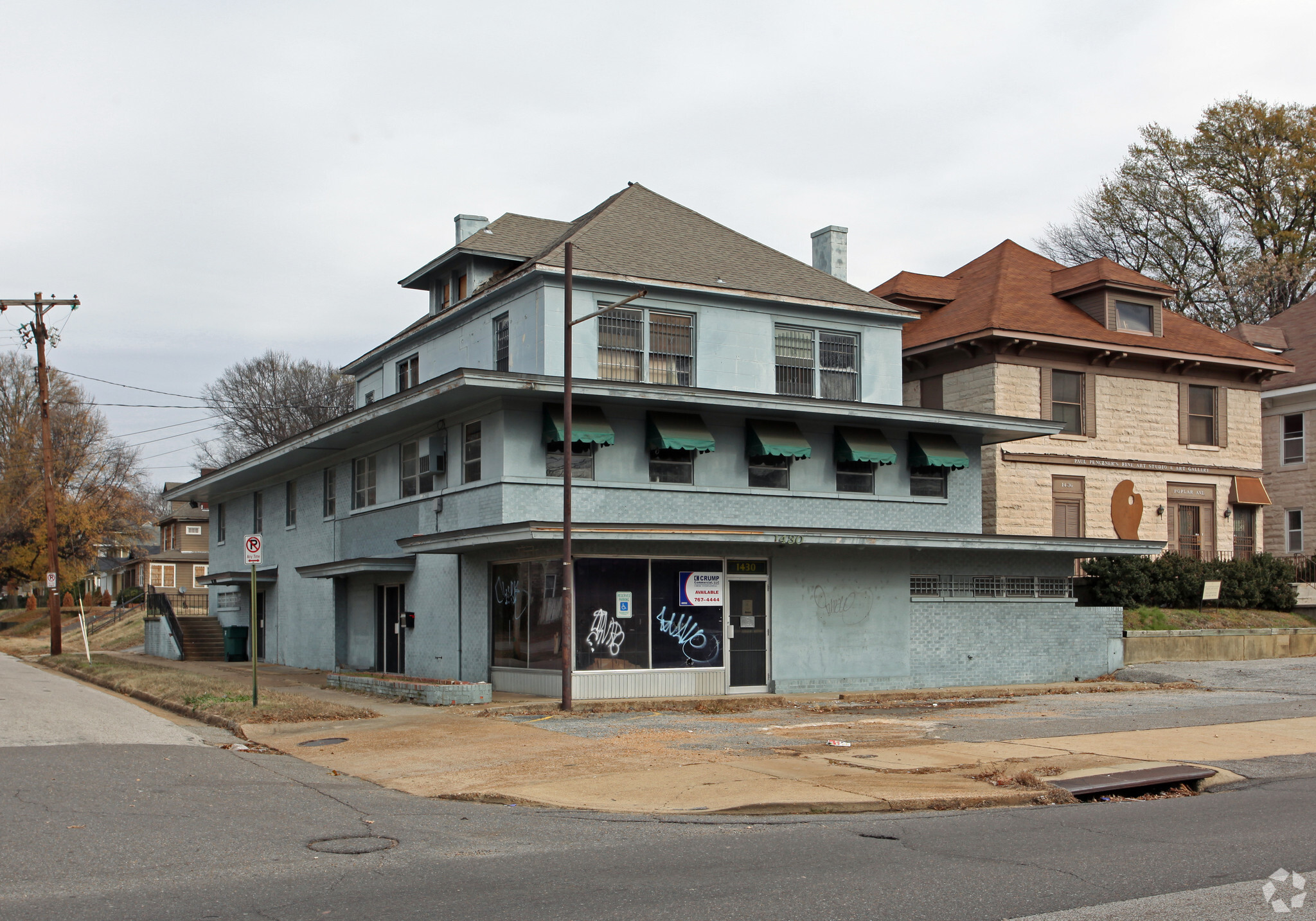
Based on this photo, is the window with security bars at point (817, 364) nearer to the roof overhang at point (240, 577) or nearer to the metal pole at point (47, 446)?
the roof overhang at point (240, 577)

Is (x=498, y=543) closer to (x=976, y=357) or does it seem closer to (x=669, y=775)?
(x=669, y=775)

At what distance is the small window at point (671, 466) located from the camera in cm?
2373

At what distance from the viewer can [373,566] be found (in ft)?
85.6

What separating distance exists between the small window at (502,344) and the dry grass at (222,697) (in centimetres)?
868

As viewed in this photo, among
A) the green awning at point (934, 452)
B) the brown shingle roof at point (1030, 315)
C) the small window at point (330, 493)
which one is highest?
the brown shingle roof at point (1030, 315)

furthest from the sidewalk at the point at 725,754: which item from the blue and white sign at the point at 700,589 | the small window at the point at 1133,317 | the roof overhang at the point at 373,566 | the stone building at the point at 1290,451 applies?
the stone building at the point at 1290,451

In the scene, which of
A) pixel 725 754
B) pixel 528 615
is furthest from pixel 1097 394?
pixel 725 754

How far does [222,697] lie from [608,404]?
8.74 m

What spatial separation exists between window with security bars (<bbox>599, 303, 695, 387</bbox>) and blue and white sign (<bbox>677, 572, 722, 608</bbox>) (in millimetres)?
4320

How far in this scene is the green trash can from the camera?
35.1 metres

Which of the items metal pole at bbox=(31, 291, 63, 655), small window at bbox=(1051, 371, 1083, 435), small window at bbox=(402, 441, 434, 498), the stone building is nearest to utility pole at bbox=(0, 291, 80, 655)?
metal pole at bbox=(31, 291, 63, 655)

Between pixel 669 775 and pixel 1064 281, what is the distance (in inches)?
1045

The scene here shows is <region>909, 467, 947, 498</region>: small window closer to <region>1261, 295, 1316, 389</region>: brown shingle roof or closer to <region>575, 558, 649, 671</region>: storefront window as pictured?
<region>575, 558, 649, 671</region>: storefront window

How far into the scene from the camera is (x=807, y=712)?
19938 mm
